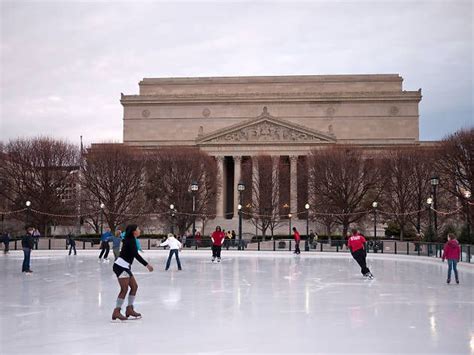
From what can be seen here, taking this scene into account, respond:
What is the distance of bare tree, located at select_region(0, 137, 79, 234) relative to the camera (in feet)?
178

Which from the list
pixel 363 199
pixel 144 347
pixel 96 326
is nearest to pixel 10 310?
pixel 96 326

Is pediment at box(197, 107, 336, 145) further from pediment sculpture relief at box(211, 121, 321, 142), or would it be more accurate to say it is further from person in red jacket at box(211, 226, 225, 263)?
person in red jacket at box(211, 226, 225, 263)

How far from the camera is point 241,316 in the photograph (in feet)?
38.7

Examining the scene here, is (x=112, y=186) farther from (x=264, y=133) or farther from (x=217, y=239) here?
(x=217, y=239)

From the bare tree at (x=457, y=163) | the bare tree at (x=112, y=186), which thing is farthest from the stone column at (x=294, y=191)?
the bare tree at (x=457, y=163)

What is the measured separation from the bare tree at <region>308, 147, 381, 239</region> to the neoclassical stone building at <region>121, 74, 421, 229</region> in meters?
12.1

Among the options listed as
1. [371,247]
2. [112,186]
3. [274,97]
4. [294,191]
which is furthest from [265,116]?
[371,247]

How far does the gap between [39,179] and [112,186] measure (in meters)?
6.79

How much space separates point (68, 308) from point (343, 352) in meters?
6.69

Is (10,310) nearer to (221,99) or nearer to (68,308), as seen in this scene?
(68,308)

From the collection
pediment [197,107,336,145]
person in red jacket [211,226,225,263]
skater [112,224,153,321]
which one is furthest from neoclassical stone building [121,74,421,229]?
skater [112,224,153,321]

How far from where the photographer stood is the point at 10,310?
12383mm

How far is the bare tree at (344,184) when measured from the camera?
5550 cm

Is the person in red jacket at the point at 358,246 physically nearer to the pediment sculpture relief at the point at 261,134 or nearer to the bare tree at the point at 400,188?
the bare tree at the point at 400,188
